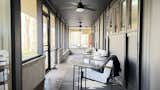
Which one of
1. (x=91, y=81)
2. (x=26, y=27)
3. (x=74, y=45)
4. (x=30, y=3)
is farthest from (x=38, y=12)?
(x=74, y=45)

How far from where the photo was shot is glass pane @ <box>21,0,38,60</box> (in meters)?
5.19

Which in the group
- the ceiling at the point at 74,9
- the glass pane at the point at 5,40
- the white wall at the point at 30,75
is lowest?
the white wall at the point at 30,75

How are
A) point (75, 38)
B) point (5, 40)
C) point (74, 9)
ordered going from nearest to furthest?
1. point (5, 40)
2. point (74, 9)
3. point (75, 38)

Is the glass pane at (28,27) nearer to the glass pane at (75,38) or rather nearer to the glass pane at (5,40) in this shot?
the glass pane at (5,40)

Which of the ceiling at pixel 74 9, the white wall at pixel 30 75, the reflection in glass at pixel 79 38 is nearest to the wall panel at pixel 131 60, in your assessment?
the white wall at pixel 30 75

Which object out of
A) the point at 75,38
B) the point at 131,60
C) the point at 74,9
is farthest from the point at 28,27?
the point at 75,38

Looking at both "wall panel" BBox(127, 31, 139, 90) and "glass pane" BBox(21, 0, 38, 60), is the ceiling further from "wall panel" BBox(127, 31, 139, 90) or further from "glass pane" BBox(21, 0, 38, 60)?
"wall panel" BBox(127, 31, 139, 90)

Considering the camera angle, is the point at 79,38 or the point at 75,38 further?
the point at 79,38

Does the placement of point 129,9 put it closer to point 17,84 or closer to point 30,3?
point 30,3

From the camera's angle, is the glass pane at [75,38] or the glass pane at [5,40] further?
the glass pane at [75,38]

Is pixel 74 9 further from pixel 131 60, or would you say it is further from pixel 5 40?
pixel 5 40

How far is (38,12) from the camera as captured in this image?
671 centimetres

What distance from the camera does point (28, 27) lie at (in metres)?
5.74

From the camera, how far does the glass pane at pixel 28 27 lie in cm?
519
